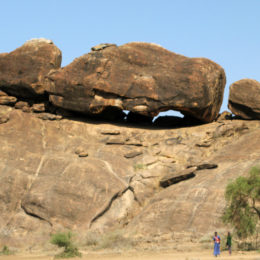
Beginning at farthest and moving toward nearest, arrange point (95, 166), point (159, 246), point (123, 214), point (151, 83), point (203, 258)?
point (151, 83) → point (95, 166) → point (123, 214) → point (159, 246) → point (203, 258)

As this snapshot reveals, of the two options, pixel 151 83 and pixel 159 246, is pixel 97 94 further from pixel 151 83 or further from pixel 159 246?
pixel 159 246

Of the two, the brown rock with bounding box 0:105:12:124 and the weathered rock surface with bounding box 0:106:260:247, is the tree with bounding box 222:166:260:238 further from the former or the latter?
the brown rock with bounding box 0:105:12:124

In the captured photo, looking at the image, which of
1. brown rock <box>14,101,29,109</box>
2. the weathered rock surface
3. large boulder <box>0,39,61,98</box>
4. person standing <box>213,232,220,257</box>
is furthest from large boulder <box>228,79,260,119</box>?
person standing <box>213,232,220,257</box>

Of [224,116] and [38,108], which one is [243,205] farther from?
[38,108]

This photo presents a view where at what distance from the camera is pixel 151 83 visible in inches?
1399

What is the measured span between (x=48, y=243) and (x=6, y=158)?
700 centimetres

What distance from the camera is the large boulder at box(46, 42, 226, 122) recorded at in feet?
116

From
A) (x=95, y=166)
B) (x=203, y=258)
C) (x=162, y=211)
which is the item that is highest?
(x=95, y=166)

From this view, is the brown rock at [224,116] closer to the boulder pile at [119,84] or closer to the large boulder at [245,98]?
the boulder pile at [119,84]

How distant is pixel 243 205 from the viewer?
1010 inches

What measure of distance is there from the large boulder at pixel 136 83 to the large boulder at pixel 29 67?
1.00 metres

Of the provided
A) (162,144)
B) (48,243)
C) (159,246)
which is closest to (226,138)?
(162,144)

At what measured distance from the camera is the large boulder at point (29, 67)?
36.9 metres

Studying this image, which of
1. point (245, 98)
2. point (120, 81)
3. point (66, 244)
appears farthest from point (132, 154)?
point (66, 244)
